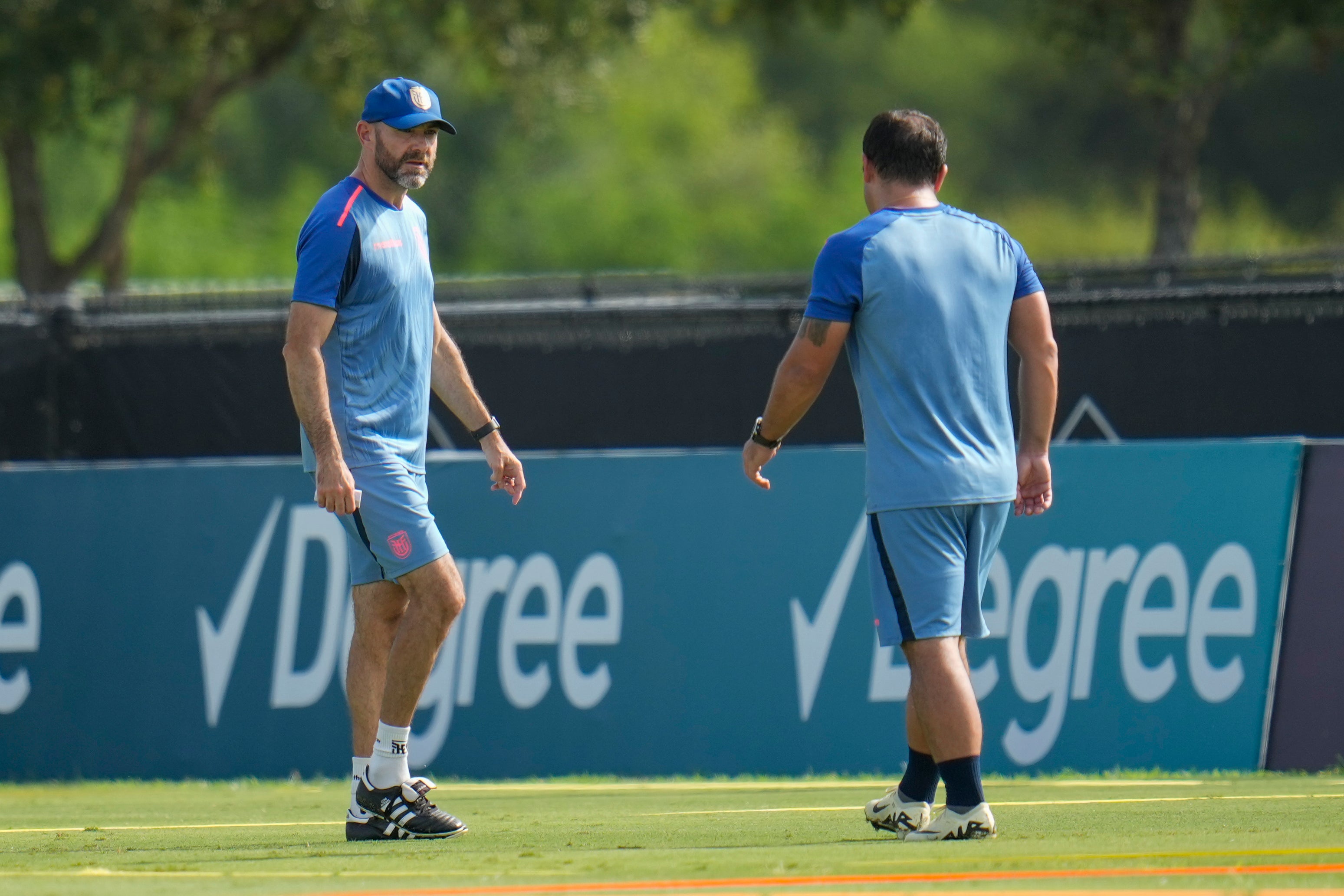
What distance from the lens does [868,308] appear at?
15.3 ft

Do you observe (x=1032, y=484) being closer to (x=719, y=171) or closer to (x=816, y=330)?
(x=816, y=330)

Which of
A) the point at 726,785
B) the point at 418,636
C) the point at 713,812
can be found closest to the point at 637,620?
the point at 726,785

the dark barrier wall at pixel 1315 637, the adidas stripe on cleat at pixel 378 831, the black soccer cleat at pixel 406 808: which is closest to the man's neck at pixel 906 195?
the black soccer cleat at pixel 406 808

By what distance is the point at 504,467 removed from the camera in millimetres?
5465

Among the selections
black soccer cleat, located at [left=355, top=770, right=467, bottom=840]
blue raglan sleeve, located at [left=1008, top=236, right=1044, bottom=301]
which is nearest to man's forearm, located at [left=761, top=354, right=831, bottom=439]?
blue raglan sleeve, located at [left=1008, top=236, right=1044, bottom=301]

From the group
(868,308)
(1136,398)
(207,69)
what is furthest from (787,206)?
(868,308)

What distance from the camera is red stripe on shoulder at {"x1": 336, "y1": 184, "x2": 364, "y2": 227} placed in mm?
4957

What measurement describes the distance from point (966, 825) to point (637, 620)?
317cm

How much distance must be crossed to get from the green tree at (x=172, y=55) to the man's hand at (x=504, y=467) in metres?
13.7

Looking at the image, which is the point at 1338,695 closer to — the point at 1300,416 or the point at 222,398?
the point at 1300,416

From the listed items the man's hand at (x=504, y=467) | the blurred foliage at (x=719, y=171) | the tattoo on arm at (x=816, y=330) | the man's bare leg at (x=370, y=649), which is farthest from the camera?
the blurred foliage at (x=719, y=171)

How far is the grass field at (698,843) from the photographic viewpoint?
3.98m

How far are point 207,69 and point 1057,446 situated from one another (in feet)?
49.6

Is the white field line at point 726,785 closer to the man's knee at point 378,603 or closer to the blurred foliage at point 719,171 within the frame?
the man's knee at point 378,603
